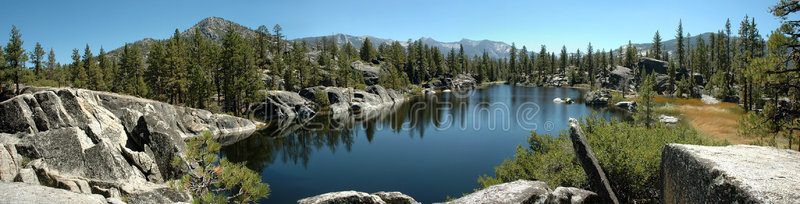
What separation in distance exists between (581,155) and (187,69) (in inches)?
2532

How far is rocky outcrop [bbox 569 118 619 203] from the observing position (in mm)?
11945

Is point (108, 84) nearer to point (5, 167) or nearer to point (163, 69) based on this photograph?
point (163, 69)

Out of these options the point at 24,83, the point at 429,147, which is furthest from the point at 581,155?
the point at 24,83

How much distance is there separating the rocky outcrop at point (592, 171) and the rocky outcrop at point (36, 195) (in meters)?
13.7

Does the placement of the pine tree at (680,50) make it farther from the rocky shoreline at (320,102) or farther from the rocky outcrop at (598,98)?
the rocky shoreline at (320,102)

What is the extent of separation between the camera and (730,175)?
655 centimetres

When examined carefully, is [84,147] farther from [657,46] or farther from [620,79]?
[657,46]

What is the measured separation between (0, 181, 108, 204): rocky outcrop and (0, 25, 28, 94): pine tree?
55.4 metres

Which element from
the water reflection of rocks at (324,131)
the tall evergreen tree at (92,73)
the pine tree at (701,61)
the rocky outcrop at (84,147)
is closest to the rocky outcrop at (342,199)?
the rocky outcrop at (84,147)

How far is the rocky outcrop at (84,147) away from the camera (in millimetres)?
15508

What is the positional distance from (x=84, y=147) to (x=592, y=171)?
23314 millimetres

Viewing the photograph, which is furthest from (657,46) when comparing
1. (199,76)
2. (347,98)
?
(199,76)

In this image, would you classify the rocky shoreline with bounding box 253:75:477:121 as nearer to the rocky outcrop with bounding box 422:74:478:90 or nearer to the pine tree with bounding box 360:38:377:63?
the rocky outcrop with bounding box 422:74:478:90

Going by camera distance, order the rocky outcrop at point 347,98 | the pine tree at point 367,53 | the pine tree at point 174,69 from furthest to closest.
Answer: the pine tree at point 367,53
the rocky outcrop at point 347,98
the pine tree at point 174,69
